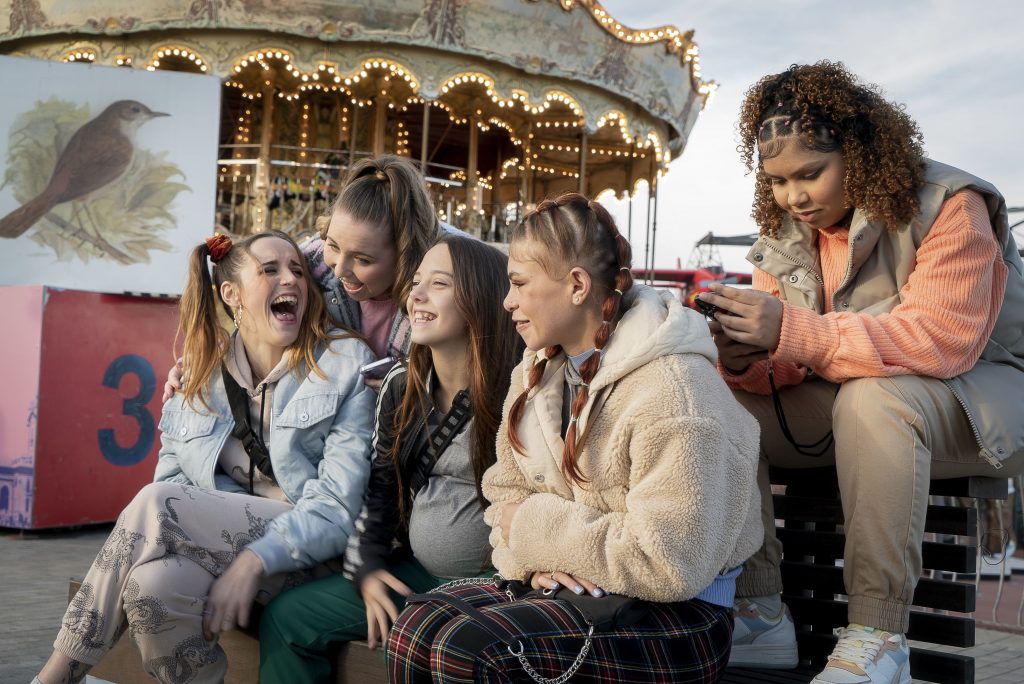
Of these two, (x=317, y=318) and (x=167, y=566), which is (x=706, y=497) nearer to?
(x=167, y=566)

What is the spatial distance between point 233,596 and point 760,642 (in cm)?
140

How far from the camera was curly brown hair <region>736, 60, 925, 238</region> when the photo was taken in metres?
2.81

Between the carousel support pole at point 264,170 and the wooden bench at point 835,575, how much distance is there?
1355 cm

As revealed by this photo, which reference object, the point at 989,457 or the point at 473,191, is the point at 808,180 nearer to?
the point at 989,457

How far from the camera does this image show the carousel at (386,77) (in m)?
14.7

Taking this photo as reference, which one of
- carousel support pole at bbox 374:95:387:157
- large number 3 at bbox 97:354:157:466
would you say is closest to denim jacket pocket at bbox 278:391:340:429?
large number 3 at bbox 97:354:157:466

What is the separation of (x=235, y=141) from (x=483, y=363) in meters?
16.5

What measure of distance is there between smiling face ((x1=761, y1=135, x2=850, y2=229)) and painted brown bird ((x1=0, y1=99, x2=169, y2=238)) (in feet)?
27.0

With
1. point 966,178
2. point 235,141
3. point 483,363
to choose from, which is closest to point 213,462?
point 483,363

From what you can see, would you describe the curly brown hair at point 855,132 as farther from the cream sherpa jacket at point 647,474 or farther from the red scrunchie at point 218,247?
the red scrunchie at point 218,247

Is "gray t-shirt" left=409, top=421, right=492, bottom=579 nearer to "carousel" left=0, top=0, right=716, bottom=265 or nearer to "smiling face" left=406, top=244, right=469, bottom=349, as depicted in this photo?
"smiling face" left=406, top=244, right=469, bottom=349

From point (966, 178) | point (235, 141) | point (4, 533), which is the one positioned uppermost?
point (235, 141)

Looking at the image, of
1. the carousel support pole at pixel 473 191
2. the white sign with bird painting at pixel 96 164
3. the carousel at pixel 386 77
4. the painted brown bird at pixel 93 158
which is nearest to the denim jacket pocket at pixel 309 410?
the white sign with bird painting at pixel 96 164

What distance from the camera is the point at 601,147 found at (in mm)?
19984
